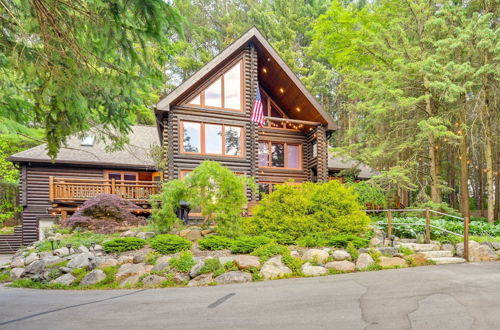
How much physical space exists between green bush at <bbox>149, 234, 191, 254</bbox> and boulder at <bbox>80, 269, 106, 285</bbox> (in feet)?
4.20

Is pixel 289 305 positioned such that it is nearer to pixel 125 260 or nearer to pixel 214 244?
pixel 214 244

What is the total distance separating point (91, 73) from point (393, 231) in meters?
9.66

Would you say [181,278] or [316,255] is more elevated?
[316,255]

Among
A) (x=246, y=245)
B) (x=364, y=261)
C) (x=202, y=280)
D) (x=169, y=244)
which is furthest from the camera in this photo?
(x=169, y=244)

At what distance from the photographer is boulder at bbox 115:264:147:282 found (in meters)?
6.13

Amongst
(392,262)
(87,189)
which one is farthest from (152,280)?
(87,189)

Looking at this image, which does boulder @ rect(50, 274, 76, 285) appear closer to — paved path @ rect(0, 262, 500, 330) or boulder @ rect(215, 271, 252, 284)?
paved path @ rect(0, 262, 500, 330)

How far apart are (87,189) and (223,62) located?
29.7ft

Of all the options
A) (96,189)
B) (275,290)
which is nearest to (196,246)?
(275,290)

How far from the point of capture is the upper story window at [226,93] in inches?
537

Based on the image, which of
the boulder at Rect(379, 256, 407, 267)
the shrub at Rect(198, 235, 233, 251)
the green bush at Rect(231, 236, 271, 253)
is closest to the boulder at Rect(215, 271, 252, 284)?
the green bush at Rect(231, 236, 271, 253)

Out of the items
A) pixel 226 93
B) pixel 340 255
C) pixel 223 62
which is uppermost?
pixel 223 62

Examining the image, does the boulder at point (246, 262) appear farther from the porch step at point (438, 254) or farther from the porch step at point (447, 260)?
the porch step at point (447, 260)

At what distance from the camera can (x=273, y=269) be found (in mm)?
6137
